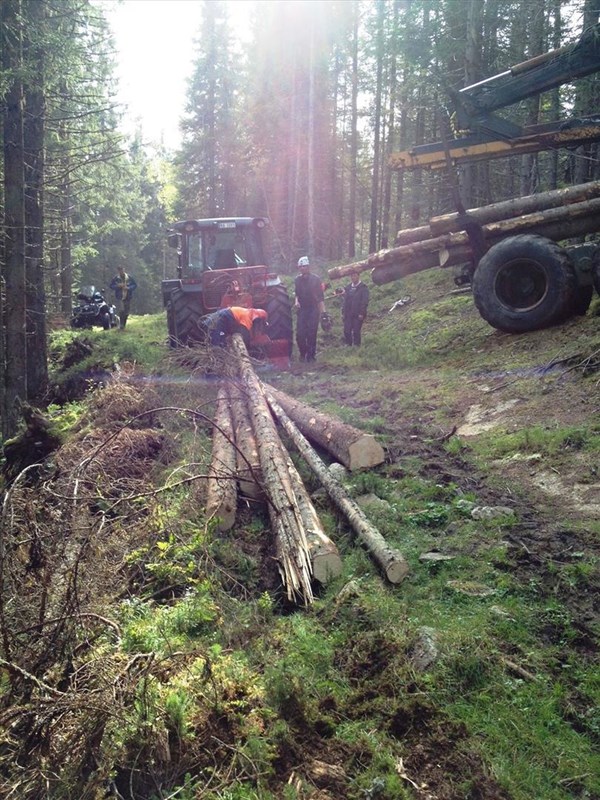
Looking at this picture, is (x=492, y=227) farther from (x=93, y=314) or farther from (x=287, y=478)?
(x=93, y=314)

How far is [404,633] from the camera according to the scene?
3.56 m

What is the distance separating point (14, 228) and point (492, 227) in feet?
26.6

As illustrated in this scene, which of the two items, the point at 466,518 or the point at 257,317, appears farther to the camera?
the point at 257,317

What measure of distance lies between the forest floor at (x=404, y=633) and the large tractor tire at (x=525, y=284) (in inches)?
79.7

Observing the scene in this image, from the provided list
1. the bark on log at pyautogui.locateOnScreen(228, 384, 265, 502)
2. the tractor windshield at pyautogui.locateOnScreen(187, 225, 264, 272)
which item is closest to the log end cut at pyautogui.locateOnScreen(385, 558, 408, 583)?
the bark on log at pyautogui.locateOnScreen(228, 384, 265, 502)

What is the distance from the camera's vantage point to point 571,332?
8.62m

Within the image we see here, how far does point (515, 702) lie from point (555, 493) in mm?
2484

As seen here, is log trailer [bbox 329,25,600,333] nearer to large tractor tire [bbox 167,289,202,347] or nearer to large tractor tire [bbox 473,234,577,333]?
large tractor tire [bbox 473,234,577,333]

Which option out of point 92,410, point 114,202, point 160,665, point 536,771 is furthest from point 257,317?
point 114,202

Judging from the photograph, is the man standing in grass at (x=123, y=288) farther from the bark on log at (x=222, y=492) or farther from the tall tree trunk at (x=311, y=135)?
the bark on log at (x=222, y=492)

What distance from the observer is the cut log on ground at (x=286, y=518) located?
4.21 metres

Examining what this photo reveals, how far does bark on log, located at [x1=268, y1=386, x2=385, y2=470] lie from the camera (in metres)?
6.29

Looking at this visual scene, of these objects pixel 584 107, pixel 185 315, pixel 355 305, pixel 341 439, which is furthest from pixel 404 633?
pixel 584 107

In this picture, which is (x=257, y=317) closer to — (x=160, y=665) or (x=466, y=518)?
(x=466, y=518)
